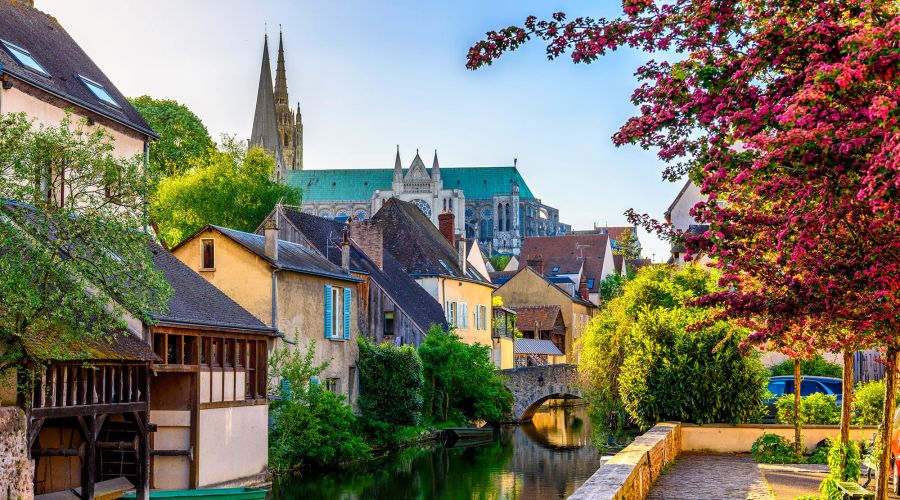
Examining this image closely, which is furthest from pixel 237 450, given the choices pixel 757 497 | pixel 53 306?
pixel 757 497

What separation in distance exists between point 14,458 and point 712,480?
35.2 feet

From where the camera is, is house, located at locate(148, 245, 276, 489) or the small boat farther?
house, located at locate(148, 245, 276, 489)

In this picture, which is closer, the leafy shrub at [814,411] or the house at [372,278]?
the leafy shrub at [814,411]

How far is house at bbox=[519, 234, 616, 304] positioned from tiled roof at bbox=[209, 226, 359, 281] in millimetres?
46188

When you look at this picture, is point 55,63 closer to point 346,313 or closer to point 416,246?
point 346,313

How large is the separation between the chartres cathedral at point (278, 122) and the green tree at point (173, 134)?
123 ft

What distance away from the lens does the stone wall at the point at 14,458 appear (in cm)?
1464

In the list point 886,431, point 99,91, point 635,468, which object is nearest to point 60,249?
point 635,468

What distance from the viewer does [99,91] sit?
81.8ft

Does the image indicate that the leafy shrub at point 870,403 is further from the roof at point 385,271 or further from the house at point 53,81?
the roof at point 385,271

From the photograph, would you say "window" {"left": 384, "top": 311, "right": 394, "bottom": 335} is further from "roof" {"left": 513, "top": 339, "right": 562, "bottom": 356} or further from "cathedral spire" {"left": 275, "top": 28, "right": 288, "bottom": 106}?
"cathedral spire" {"left": 275, "top": 28, "right": 288, "bottom": 106}

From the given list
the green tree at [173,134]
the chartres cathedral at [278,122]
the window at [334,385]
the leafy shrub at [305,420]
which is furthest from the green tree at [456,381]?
the chartres cathedral at [278,122]

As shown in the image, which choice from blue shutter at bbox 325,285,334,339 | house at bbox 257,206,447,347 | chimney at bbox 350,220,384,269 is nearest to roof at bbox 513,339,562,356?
house at bbox 257,206,447,347

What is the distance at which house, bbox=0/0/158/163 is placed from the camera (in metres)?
21.0
